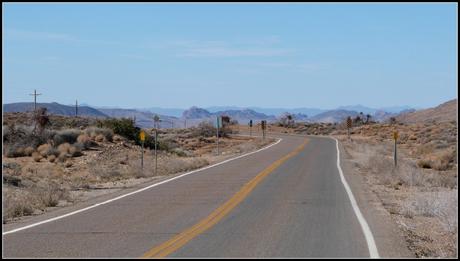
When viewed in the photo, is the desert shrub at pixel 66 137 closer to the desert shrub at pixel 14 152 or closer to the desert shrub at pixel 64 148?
the desert shrub at pixel 64 148

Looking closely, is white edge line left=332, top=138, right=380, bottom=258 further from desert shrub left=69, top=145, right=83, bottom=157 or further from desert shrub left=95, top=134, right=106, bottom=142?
desert shrub left=95, top=134, right=106, bottom=142

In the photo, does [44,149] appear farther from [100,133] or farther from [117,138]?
[117,138]

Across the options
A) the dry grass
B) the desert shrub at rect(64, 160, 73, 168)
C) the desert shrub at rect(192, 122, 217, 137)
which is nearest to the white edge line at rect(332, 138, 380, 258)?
the dry grass

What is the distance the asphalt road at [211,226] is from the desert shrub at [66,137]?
83.0 feet

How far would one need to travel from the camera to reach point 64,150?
135 feet

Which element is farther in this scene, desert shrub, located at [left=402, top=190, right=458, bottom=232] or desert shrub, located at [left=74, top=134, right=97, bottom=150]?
desert shrub, located at [left=74, top=134, right=97, bottom=150]

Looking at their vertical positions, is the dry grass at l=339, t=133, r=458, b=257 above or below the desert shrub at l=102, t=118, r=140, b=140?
below

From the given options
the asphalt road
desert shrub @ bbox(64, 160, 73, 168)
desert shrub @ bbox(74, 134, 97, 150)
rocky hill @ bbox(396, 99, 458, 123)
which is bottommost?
desert shrub @ bbox(64, 160, 73, 168)

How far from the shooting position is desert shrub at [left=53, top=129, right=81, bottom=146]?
44781 mm

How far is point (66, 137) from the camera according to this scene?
4581 cm

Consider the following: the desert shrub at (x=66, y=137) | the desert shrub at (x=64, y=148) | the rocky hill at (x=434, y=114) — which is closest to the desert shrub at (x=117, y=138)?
the desert shrub at (x=66, y=137)

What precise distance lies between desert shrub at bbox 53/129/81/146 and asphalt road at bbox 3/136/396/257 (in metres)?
25.3

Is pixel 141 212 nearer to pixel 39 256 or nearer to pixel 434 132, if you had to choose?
pixel 39 256

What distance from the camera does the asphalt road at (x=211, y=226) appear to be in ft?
34.4
